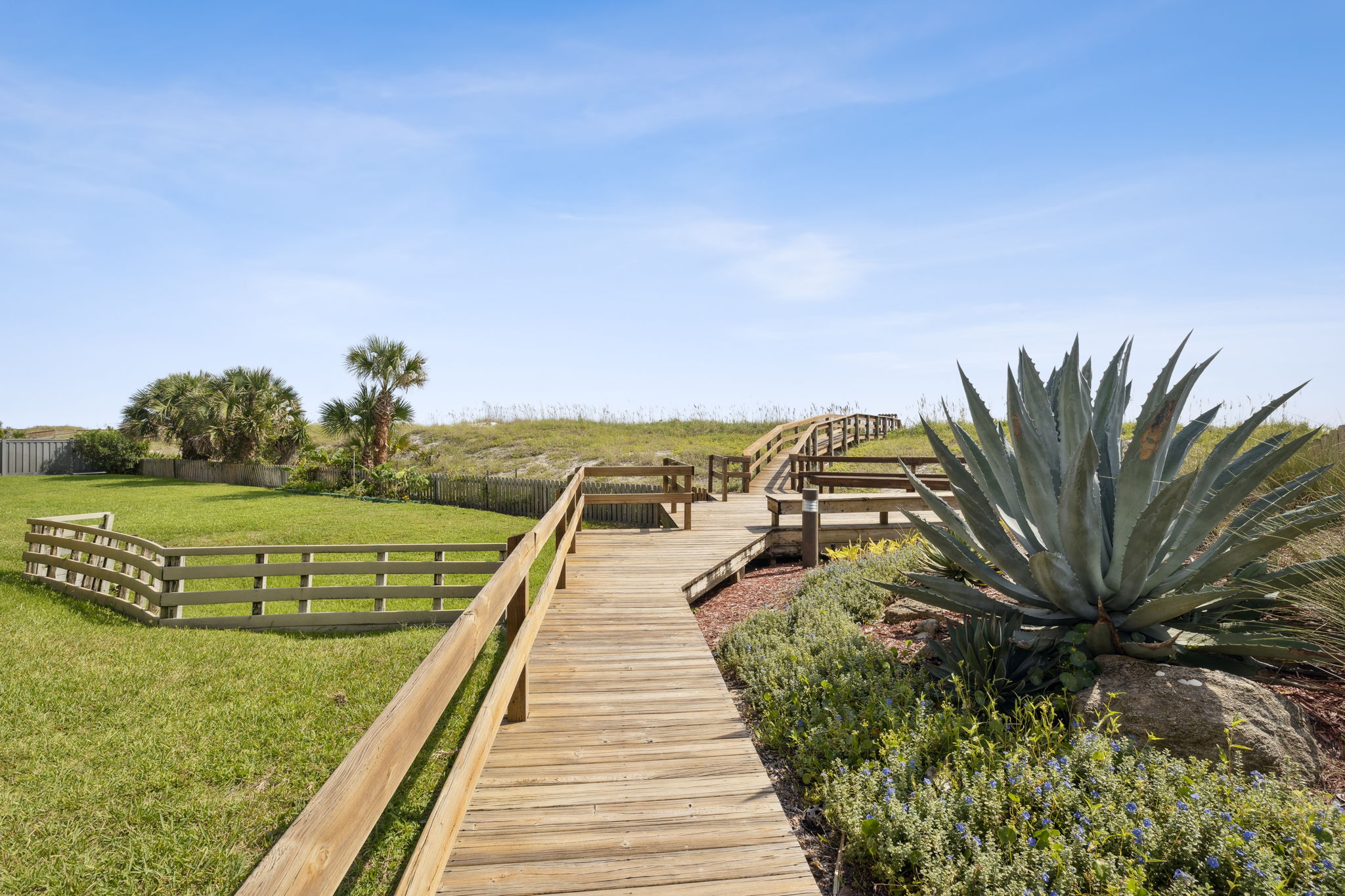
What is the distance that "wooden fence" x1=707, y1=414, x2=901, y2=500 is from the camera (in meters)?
16.9

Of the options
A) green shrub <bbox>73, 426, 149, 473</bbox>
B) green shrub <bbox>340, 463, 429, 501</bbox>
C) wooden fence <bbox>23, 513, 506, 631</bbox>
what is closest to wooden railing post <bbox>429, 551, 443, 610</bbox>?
wooden fence <bbox>23, 513, 506, 631</bbox>

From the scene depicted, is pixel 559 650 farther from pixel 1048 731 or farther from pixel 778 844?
pixel 1048 731

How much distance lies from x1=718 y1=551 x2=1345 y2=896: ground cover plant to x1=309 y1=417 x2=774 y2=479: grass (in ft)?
61.3

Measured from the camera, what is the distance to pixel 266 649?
7414mm

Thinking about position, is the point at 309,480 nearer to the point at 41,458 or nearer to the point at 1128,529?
the point at 41,458

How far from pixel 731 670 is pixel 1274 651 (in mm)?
3347

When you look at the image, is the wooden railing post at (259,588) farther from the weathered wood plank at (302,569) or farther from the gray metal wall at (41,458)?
the gray metal wall at (41,458)

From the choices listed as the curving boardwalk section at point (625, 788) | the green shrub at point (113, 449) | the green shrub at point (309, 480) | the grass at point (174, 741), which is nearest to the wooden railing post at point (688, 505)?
the grass at point (174, 741)

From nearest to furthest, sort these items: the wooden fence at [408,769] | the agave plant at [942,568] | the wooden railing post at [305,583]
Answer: the wooden fence at [408,769]
the agave plant at [942,568]
the wooden railing post at [305,583]

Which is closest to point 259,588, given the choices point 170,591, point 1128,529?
point 170,591

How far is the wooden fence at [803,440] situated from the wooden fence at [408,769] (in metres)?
12.1

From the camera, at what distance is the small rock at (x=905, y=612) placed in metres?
5.60

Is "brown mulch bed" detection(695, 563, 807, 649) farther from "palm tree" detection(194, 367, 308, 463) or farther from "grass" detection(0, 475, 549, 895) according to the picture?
"palm tree" detection(194, 367, 308, 463)

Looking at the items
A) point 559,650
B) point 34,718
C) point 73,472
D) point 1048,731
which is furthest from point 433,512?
point 73,472
